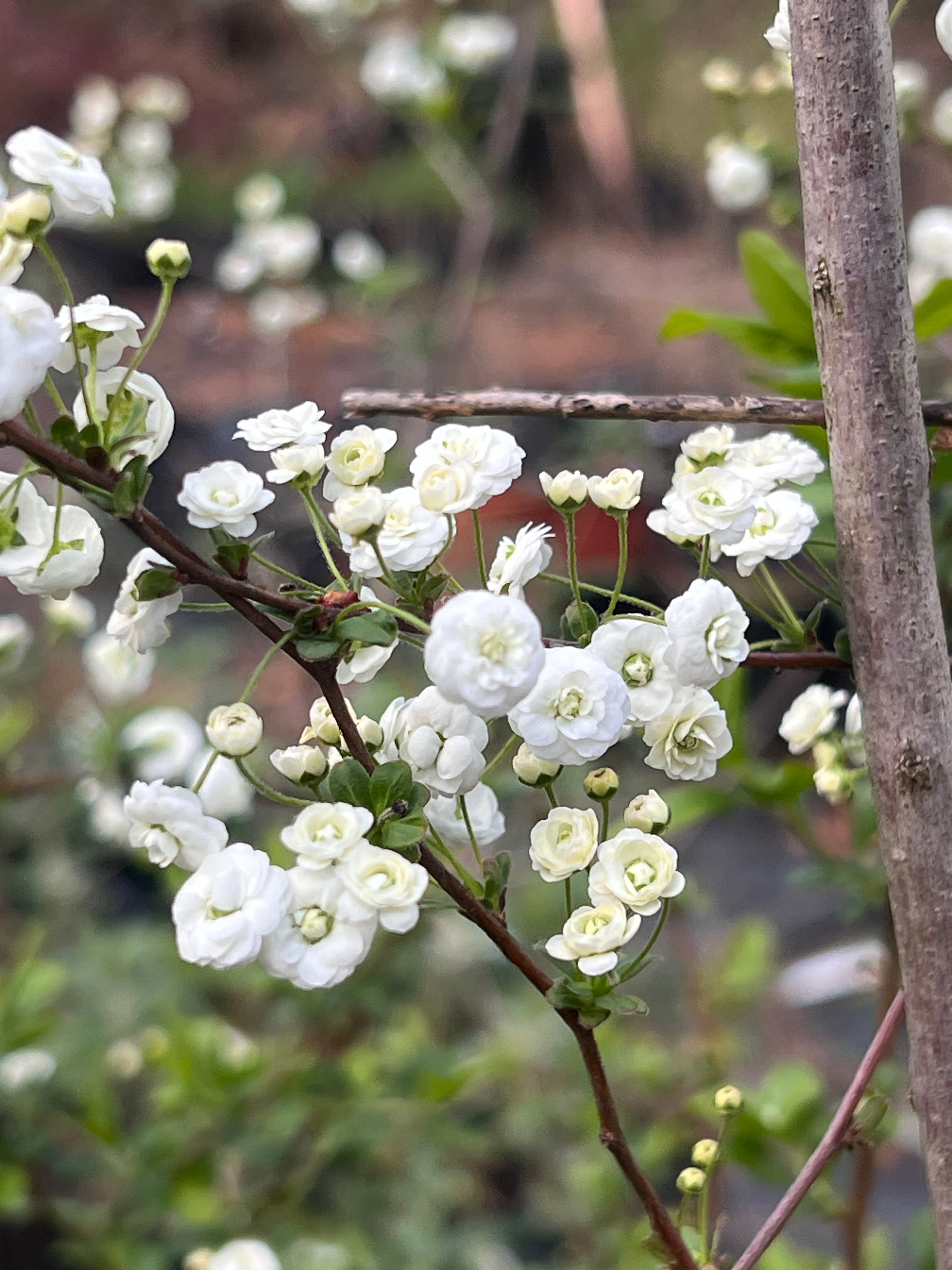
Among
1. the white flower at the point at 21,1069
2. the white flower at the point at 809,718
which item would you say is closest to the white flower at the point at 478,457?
the white flower at the point at 809,718

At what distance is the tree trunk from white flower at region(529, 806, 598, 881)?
4.1 inches

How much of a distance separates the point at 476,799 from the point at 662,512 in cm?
13

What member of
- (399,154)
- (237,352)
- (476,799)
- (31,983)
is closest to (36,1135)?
(31,983)

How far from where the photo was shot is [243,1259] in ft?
2.43

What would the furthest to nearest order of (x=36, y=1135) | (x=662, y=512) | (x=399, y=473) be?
(x=399, y=473), (x=36, y=1135), (x=662, y=512)

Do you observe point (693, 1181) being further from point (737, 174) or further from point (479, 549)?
point (737, 174)

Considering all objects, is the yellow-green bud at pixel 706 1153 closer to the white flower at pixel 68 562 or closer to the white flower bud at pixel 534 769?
the white flower bud at pixel 534 769

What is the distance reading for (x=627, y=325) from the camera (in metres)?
3.88

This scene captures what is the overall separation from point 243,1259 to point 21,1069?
0.89 feet

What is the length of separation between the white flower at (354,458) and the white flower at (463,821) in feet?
0.38

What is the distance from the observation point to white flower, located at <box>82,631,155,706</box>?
956 mm

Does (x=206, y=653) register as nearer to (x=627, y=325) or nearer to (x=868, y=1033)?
(x=868, y=1033)

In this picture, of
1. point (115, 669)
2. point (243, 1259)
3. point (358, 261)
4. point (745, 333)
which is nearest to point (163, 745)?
point (115, 669)

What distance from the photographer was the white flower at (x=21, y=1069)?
2.95ft
